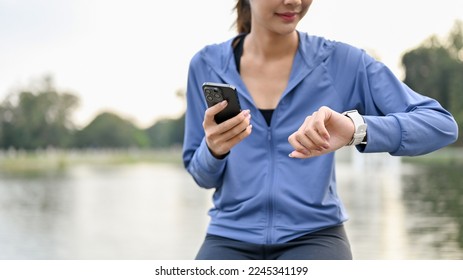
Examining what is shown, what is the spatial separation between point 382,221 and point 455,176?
3.14 meters

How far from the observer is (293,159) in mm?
1235

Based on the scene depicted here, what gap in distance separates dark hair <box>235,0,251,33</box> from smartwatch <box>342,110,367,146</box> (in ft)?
1.37

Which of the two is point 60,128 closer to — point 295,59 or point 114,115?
point 114,115

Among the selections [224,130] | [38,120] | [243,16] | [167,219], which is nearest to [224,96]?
[224,130]

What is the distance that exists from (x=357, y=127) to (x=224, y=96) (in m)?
0.20

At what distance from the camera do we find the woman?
3.94 ft

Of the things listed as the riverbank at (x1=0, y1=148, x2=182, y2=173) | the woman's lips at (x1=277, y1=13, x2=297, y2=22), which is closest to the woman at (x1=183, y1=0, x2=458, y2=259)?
the woman's lips at (x1=277, y1=13, x2=297, y2=22)

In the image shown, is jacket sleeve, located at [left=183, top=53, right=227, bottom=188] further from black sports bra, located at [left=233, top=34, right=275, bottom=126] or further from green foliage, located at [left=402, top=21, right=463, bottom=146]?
green foliage, located at [left=402, top=21, right=463, bottom=146]

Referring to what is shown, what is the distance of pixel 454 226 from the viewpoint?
5.05m

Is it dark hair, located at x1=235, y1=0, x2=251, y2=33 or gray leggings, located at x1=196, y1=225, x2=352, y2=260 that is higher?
dark hair, located at x1=235, y1=0, x2=251, y2=33

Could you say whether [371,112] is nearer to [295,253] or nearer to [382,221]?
[295,253]

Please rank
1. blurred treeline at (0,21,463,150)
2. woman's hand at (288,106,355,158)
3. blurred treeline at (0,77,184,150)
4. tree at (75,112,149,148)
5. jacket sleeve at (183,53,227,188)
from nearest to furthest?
1. woman's hand at (288,106,355,158)
2. jacket sleeve at (183,53,227,188)
3. blurred treeline at (0,21,463,150)
4. blurred treeline at (0,77,184,150)
5. tree at (75,112,149,148)

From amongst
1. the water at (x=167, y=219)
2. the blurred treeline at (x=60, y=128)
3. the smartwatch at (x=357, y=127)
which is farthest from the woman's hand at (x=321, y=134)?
the blurred treeline at (x=60, y=128)
